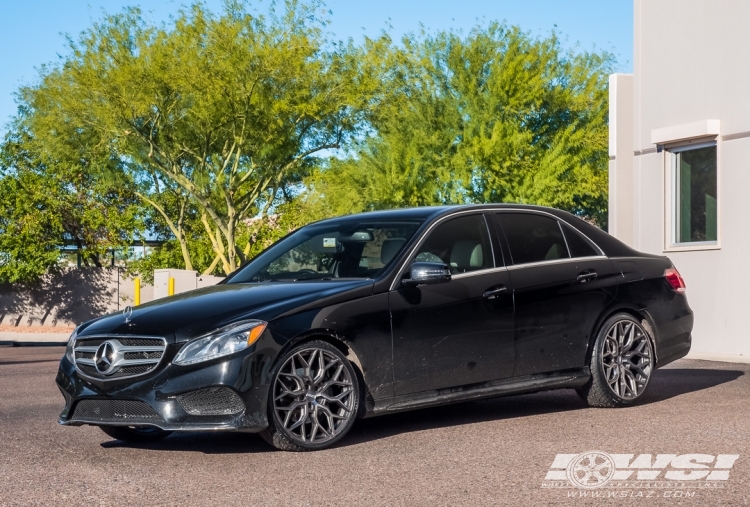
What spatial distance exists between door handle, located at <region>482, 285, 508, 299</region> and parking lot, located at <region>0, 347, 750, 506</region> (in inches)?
35.8

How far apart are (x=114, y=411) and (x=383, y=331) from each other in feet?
5.83

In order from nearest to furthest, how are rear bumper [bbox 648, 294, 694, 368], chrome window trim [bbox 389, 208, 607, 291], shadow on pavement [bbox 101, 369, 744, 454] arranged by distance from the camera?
shadow on pavement [bbox 101, 369, 744, 454]
chrome window trim [bbox 389, 208, 607, 291]
rear bumper [bbox 648, 294, 694, 368]

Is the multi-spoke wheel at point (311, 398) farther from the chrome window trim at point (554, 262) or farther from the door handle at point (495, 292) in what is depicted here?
the chrome window trim at point (554, 262)

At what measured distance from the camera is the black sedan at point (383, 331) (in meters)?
7.28

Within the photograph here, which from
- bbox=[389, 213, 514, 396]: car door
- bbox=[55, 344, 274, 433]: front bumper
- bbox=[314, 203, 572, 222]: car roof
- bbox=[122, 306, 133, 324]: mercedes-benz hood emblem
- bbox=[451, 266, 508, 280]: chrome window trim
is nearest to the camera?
bbox=[55, 344, 274, 433]: front bumper

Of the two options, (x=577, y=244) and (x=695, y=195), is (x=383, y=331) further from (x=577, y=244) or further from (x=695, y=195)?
(x=695, y=195)

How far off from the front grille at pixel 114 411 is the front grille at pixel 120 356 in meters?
0.16

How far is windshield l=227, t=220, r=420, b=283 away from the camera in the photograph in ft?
27.6

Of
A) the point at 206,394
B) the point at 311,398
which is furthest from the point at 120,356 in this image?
the point at 311,398
